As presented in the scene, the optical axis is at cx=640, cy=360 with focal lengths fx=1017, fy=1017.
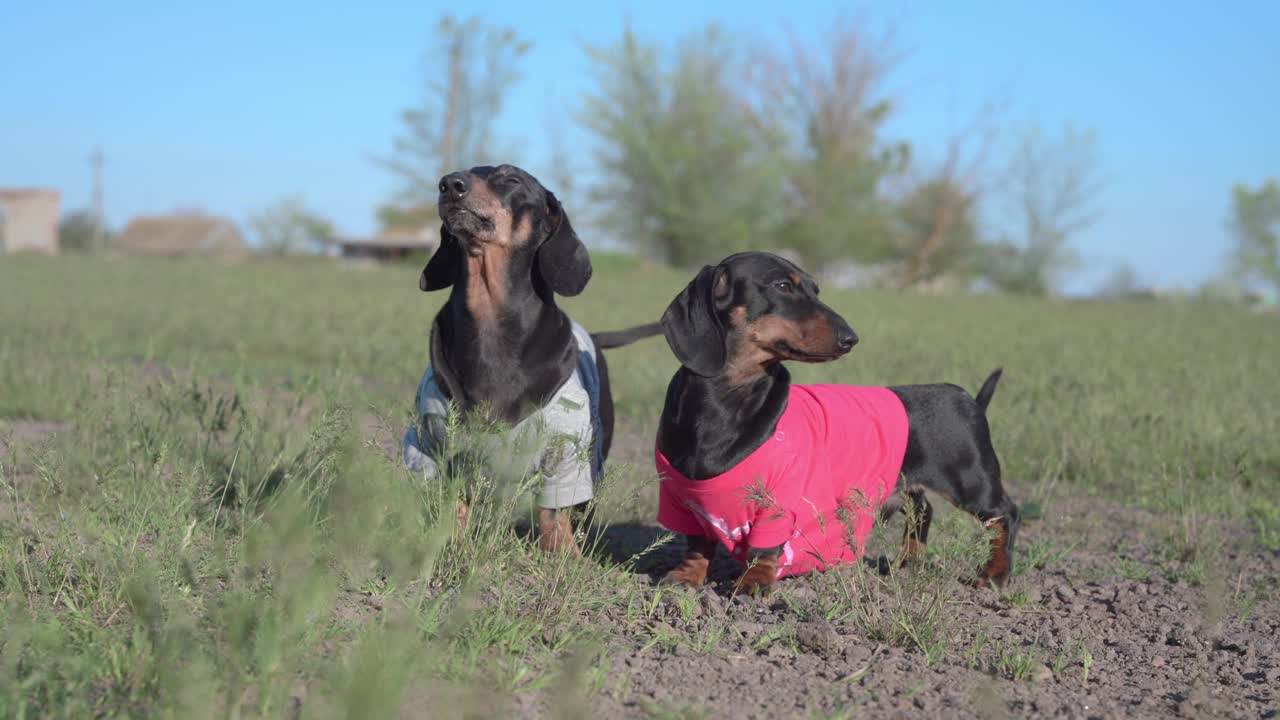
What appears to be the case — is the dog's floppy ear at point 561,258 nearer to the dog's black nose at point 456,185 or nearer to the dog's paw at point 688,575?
the dog's black nose at point 456,185

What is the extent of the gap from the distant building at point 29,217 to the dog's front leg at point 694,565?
70.3 metres

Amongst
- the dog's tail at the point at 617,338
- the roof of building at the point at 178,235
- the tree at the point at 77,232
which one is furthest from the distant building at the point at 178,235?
the dog's tail at the point at 617,338

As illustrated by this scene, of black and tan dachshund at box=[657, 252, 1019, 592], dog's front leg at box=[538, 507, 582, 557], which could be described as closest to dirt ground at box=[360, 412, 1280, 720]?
black and tan dachshund at box=[657, 252, 1019, 592]

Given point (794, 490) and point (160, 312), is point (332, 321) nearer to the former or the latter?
point (160, 312)

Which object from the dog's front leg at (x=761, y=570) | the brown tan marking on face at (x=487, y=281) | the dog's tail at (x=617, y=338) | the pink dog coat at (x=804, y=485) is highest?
the brown tan marking on face at (x=487, y=281)

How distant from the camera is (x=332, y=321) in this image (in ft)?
43.4

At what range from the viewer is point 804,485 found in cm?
359

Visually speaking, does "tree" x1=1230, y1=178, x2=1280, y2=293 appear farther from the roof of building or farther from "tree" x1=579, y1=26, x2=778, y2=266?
the roof of building

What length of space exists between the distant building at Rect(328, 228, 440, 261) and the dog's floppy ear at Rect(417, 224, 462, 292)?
62595 mm

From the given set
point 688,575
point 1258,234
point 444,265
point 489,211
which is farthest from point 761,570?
point 1258,234

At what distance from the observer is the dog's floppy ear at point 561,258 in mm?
3939

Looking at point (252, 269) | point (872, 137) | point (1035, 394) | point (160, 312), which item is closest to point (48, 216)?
point (252, 269)

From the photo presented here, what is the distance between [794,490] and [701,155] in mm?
36050

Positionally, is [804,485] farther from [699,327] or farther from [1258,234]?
[1258,234]
